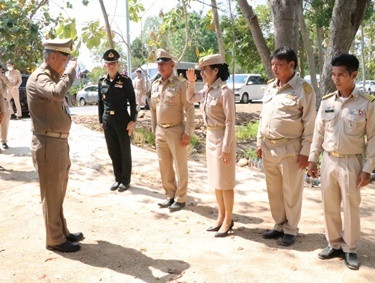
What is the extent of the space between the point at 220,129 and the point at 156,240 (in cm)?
127

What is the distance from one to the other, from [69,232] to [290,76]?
261 cm

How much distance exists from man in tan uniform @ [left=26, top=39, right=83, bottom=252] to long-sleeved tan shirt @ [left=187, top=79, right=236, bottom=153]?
4.35ft

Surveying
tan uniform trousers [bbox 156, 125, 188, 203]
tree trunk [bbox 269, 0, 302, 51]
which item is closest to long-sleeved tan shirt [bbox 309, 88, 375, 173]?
tan uniform trousers [bbox 156, 125, 188, 203]

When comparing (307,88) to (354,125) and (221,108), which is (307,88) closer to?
(354,125)

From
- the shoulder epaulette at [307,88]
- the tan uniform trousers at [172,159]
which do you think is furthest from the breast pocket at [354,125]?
the tan uniform trousers at [172,159]

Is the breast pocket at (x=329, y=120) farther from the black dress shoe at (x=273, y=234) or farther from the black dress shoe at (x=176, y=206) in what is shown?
the black dress shoe at (x=176, y=206)

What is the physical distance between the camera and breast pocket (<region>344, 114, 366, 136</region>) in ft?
10.3

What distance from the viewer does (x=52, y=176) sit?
351 centimetres

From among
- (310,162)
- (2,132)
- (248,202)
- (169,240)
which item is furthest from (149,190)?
(2,132)

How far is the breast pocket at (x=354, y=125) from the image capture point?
3.13 meters

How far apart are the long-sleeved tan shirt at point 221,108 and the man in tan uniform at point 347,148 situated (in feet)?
2.67

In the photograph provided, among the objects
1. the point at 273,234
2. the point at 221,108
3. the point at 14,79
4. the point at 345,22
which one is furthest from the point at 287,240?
the point at 14,79

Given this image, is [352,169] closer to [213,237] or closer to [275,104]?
[275,104]

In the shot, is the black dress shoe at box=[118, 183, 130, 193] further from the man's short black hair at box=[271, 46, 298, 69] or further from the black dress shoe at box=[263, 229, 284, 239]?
the man's short black hair at box=[271, 46, 298, 69]
